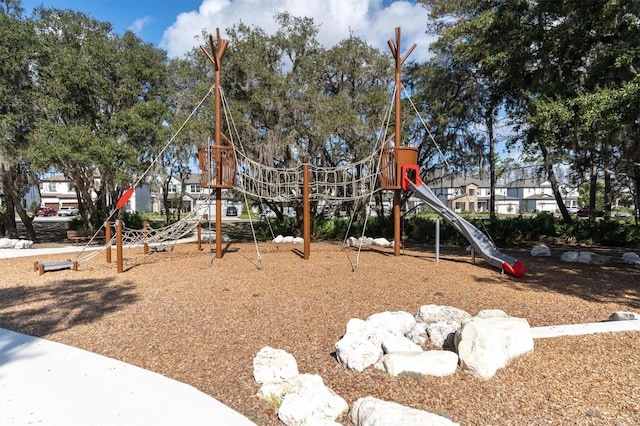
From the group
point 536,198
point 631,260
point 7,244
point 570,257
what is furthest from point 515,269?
point 536,198

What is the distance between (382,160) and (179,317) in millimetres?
6170

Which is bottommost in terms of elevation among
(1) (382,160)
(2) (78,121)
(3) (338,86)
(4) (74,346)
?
(4) (74,346)

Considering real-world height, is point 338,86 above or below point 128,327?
above

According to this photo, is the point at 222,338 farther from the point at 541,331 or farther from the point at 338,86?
the point at 338,86

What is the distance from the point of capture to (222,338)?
3877 millimetres

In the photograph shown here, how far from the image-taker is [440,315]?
4066mm

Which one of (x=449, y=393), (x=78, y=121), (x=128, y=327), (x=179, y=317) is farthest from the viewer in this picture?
(x=78, y=121)

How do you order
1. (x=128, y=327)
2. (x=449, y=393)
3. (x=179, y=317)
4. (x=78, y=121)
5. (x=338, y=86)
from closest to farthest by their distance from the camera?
(x=449, y=393), (x=128, y=327), (x=179, y=317), (x=78, y=121), (x=338, y=86)

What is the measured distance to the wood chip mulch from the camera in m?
2.71

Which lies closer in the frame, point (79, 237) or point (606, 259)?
point (606, 259)

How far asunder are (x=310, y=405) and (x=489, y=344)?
153cm

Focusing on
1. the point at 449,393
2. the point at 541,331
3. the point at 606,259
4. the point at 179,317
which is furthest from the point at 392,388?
the point at 606,259

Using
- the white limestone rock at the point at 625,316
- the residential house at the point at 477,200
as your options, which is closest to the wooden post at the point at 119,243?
the white limestone rock at the point at 625,316

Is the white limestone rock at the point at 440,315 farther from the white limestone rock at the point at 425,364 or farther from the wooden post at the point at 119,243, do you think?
the wooden post at the point at 119,243
